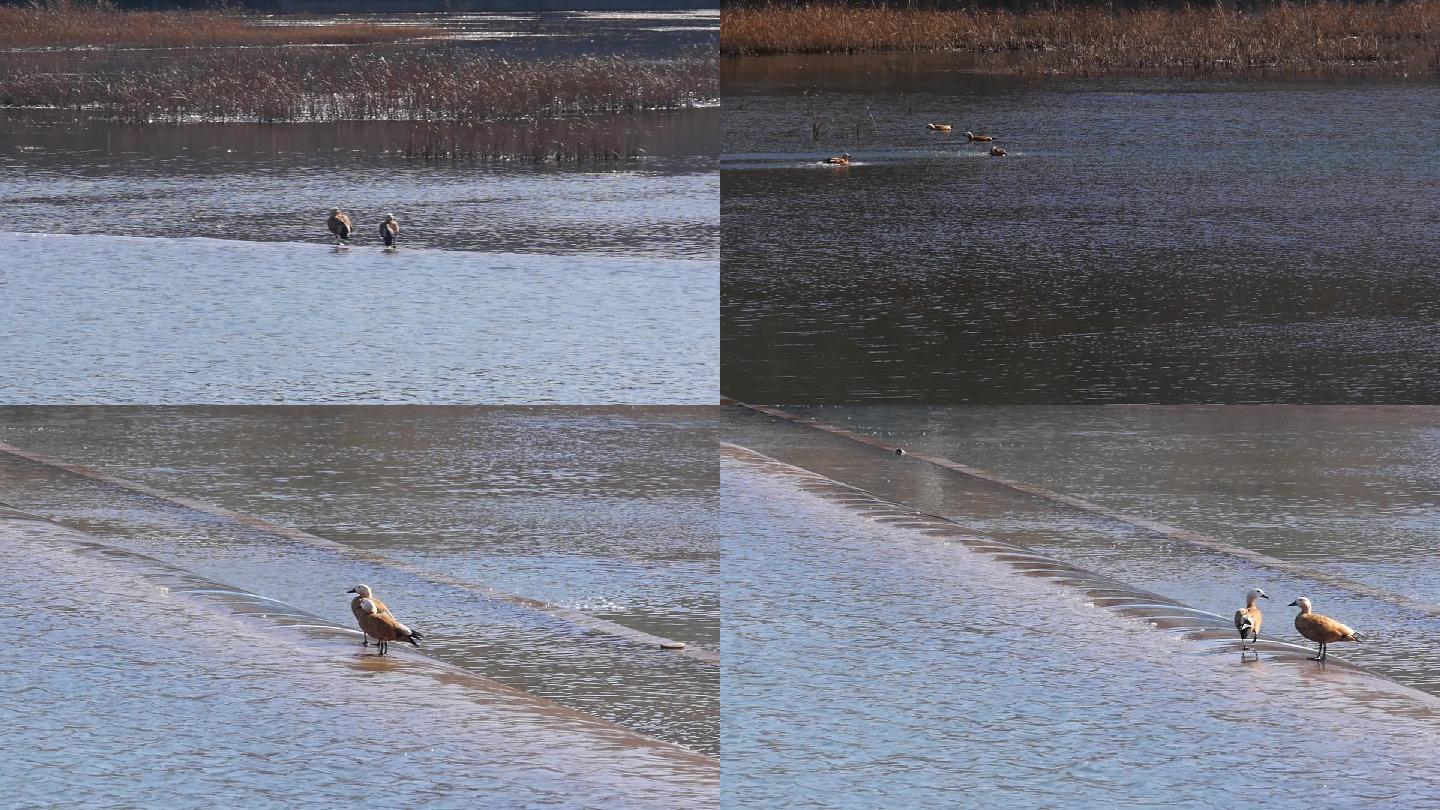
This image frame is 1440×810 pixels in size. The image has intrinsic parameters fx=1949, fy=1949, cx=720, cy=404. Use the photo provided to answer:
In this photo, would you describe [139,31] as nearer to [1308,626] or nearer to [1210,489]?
[1210,489]

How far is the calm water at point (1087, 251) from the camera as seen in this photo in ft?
33.1

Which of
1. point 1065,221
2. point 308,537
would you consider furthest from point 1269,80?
point 308,537

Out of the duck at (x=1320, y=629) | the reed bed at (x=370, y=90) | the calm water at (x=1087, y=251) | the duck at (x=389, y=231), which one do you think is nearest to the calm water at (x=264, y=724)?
the duck at (x=1320, y=629)

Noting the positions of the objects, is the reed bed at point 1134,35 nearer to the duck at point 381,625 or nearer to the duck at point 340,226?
the duck at point 340,226

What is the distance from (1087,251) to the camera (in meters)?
14.8

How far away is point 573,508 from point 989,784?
3066 millimetres

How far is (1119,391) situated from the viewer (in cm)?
959

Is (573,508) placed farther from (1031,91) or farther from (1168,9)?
(1168,9)

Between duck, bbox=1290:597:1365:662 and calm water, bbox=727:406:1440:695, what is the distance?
0.29 feet

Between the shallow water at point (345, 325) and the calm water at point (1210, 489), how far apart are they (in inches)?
58.8

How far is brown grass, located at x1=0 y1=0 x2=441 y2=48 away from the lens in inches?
1566

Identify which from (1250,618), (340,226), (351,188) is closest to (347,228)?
(340,226)

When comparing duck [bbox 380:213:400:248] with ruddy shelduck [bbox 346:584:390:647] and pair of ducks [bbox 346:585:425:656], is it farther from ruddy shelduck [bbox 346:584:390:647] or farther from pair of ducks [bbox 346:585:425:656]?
pair of ducks [bbox 346:585:425:656]

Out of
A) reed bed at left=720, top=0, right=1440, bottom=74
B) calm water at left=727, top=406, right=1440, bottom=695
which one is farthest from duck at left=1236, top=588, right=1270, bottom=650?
reed bed at left=720, top=0, right=1440, bottom=74
